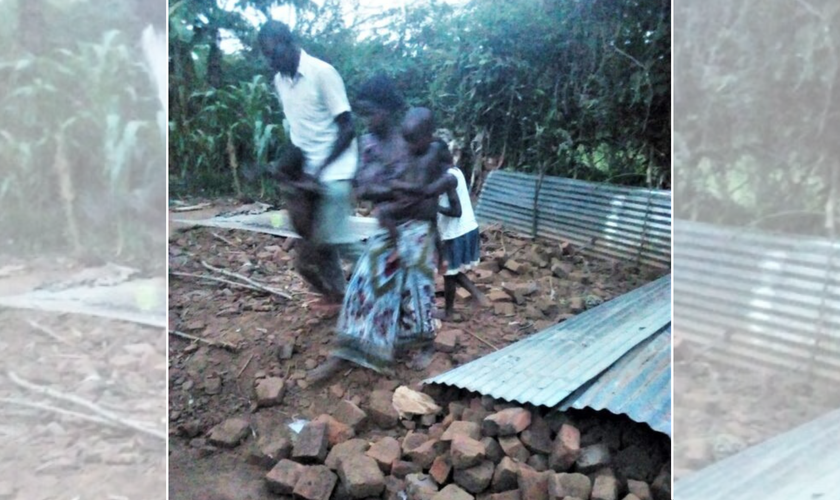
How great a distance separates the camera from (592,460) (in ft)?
6.23

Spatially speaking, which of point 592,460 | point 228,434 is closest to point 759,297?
point 592,460

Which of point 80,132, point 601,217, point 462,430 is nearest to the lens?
point 80,132

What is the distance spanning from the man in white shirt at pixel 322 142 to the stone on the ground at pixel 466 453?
0.47 m

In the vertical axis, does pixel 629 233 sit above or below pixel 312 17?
below

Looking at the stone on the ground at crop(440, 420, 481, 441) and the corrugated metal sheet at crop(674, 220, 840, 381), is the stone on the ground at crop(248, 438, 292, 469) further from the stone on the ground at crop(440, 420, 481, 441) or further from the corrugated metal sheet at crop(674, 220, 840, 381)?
the corrugated metal sheet at crop(674, 220, 840, 381)

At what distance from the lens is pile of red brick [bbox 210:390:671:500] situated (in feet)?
6.07

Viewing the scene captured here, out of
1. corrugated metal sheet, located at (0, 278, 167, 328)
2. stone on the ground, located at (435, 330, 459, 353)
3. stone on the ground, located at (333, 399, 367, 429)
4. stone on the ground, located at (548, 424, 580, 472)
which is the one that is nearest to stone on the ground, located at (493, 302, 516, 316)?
stone on the ground, located at (435, 330, 459, 353)

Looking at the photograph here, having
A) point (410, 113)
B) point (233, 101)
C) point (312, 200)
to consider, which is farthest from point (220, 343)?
point (410, 113)

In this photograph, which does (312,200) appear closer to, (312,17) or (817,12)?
(312,17)

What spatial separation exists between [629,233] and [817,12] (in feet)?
2.80

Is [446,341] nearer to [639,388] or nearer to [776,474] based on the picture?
[639,388]

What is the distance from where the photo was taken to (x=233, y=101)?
185 cm

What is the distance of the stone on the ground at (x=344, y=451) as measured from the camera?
1.86 m

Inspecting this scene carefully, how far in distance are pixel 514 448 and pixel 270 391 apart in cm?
64
